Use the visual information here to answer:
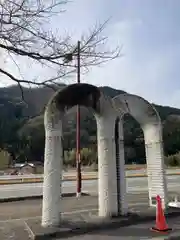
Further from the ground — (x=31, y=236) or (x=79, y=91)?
(x=79, y=91)

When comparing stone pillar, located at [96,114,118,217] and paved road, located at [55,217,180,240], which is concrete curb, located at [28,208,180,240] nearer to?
paved road, located at [55,217,180,240]

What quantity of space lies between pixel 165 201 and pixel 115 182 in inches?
68.9

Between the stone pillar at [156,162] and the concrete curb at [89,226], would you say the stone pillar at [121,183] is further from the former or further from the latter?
the stone pillar at [156,162]

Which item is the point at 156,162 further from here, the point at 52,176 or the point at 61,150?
the point at 52,176

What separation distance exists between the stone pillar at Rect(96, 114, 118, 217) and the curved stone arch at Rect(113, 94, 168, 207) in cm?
65

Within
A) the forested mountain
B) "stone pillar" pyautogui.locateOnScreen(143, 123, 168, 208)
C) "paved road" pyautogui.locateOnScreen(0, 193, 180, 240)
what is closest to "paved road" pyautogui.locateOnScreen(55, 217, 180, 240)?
"paved road" pyautogui.locateOnScreen(0, 193, 180, 240)

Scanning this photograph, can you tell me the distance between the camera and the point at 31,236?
757 centimetres

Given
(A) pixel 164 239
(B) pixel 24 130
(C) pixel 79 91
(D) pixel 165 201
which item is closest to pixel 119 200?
(D) pixel 165 201

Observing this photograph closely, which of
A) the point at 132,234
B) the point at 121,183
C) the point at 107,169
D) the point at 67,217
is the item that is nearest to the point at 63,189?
the point at 67,217

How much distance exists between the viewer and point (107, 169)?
895 cm

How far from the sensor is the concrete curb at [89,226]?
7523mm

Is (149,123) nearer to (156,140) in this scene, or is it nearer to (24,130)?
(156,140)

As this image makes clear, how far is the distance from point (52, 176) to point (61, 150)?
0.69m

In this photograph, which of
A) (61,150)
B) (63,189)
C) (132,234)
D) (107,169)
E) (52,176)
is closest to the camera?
(132,234)
